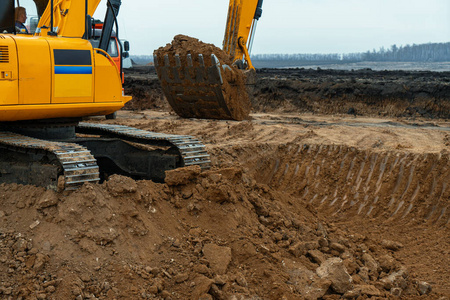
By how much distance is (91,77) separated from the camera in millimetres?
5945

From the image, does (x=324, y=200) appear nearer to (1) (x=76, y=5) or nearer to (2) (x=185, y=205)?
(2) (x=185, y=205)

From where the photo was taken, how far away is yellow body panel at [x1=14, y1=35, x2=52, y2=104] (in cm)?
548

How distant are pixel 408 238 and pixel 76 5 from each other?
5.05 meters

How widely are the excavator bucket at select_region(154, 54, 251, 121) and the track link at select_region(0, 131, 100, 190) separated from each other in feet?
17.7

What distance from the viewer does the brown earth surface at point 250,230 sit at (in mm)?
4289

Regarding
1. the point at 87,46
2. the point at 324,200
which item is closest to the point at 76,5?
the point at 87,46

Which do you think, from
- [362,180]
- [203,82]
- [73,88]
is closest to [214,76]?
[203,82]

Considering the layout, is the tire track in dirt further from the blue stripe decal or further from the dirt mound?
the dirt mound

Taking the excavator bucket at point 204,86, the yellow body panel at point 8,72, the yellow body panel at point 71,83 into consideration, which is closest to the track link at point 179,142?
the yellow body panel at point 71,83

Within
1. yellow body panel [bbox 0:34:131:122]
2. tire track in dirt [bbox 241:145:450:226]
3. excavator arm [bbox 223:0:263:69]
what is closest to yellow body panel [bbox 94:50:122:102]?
yellow body panel [bbox 0:34:131:122]

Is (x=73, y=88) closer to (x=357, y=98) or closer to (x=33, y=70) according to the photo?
(x=33, y=70)

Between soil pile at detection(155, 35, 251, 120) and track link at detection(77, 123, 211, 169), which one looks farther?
soil pile at detection(155, 35, 251, 120)

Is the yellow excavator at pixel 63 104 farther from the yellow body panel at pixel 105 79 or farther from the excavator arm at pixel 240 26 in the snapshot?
the excavator arm at pixel 240 26

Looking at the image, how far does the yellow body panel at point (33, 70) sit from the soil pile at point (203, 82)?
17.0 ft
